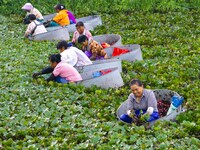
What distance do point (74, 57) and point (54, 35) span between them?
5.81 m

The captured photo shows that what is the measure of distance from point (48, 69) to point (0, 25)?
32.8ft

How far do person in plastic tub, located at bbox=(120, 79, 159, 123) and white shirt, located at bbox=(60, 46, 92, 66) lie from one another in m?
3.17

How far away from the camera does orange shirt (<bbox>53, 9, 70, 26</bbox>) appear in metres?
19.1

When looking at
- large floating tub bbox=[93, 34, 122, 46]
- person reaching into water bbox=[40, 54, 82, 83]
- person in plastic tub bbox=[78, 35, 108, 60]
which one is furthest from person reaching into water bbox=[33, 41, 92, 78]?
large floating tub bbox=[93, 34, 122, 46]

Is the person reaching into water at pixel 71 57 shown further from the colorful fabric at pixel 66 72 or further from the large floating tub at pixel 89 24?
the large floating tub at pixel 89 24

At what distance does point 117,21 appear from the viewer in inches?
865

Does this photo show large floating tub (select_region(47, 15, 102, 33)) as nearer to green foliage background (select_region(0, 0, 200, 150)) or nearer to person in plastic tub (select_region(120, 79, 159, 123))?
green foliage background (select_region(0, 0, 200, 150))

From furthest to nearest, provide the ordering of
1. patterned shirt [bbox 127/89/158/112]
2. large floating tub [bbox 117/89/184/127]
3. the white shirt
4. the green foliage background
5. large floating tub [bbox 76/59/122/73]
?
large floating tub [bbox 76/59/122/73], the white shirt, patterned shirt [bbox 127/89/158/112], large floating tub [bbox 117/89/184/127], the green foliage background

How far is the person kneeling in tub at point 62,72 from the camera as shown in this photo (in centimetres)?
1149

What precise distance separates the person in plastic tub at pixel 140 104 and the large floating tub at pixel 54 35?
8.88 meters

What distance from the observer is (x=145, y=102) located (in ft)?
30.6

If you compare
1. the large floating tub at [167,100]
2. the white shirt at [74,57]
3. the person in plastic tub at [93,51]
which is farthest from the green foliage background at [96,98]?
the white shirt at [74,57]

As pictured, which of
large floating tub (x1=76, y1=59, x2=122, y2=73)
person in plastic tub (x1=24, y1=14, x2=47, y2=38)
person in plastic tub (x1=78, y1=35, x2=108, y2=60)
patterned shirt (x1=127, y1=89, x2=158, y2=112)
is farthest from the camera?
Result: person in plastic tub (x1=24, y1=14, x2=47, y2=38)

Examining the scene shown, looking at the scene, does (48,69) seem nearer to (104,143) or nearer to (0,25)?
(104,143)
